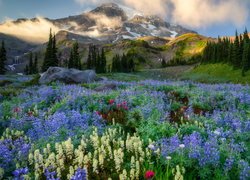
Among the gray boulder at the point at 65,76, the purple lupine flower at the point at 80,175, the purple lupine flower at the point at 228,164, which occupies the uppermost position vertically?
the gray boulder at the point at 65,76

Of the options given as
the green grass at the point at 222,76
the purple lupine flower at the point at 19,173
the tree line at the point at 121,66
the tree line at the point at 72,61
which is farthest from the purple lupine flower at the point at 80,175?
the tree line at the point at 121,66

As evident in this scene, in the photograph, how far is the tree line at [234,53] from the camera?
7632 centimetres

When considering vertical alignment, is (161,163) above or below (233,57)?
below

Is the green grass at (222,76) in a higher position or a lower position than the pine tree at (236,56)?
lower

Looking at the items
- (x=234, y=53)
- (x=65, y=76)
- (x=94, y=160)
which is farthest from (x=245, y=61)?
(x=94, y=160)

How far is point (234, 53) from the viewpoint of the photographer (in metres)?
87.1

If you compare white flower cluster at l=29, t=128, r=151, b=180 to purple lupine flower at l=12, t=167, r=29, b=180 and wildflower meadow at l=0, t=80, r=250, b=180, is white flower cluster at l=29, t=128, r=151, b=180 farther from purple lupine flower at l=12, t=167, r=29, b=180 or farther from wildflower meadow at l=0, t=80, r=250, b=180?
purple lupine flower at l=12, t=167, r=29, b=180

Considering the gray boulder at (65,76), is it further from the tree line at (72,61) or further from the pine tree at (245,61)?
the pine tree at (245,61)

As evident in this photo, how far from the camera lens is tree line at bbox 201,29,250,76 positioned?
76.3m

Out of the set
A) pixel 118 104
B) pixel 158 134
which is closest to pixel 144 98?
pixel 118 104

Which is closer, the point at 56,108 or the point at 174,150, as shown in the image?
the point at 174,150

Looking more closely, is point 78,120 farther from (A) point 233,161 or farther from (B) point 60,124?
(A) point 233,161

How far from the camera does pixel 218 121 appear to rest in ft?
32.3

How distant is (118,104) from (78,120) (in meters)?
2.95
